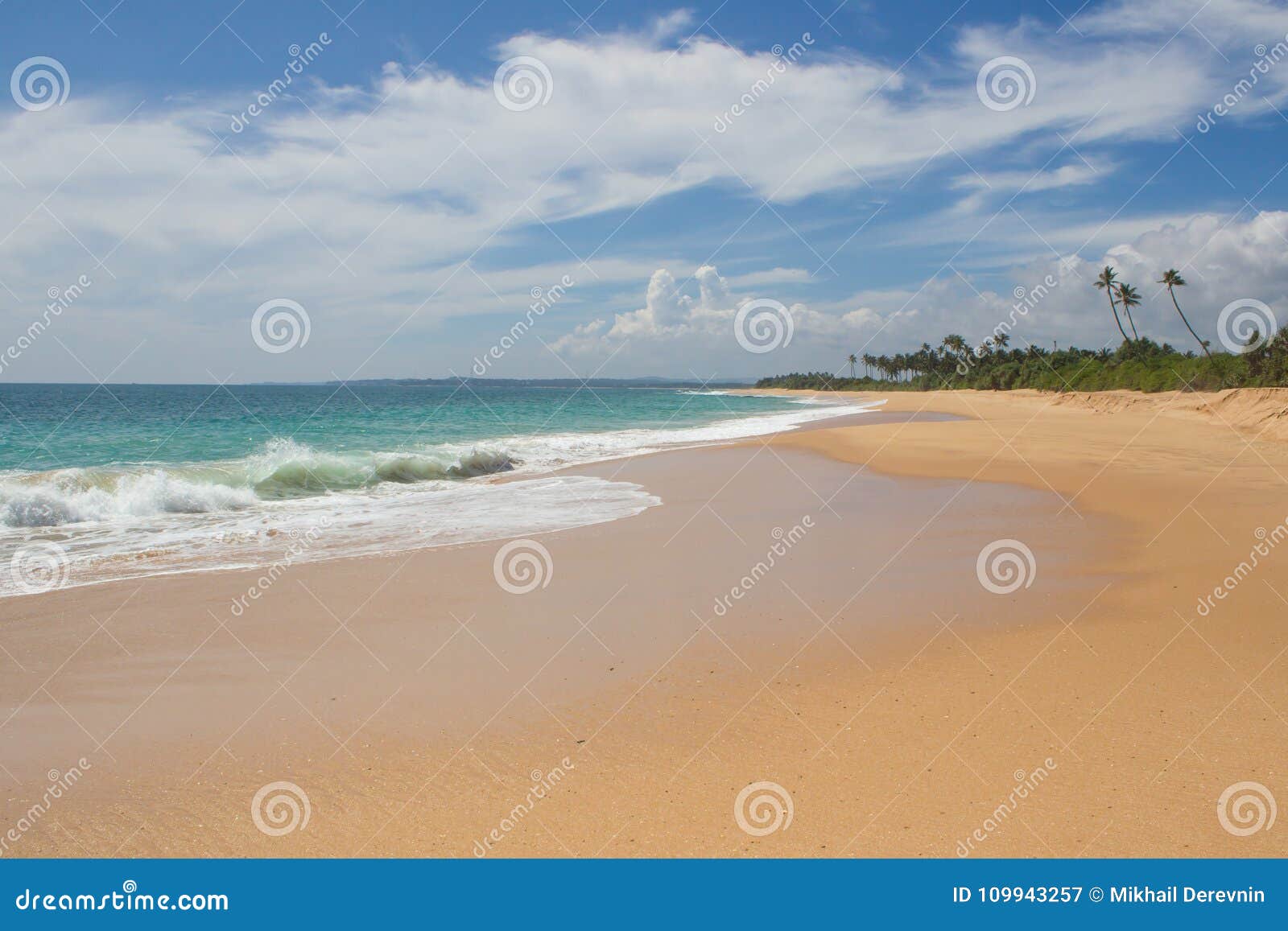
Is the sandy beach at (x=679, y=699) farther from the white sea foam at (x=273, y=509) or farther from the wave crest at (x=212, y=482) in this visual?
the wave crest at (x=212, y=482)

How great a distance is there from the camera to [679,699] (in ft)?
17.0

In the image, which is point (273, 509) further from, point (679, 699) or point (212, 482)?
point (679, 699)

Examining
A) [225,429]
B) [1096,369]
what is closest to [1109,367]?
[1096,369]

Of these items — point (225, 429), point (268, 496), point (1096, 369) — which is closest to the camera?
point (268, 496)

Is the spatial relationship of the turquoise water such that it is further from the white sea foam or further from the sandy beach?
the sandy beach

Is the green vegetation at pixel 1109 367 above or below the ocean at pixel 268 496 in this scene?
above

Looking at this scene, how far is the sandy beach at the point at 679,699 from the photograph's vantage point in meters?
3.73

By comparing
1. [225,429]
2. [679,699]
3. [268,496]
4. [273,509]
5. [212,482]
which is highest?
[225,429]

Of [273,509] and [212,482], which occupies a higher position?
[212,482]

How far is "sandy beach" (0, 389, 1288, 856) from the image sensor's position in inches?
147

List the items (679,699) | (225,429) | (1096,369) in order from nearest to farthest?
(679,699) → (225,429) → (1096,369)

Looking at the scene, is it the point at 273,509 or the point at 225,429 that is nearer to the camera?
the point at 273,509

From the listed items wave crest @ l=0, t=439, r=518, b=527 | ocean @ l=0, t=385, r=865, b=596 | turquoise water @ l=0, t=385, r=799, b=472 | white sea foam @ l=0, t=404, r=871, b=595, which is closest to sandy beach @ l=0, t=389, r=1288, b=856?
white sea foam @ l=0, t=404, r=871, b=595

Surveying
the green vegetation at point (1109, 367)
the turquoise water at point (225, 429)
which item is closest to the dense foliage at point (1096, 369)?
the green vegetation at point (1109, 367)
